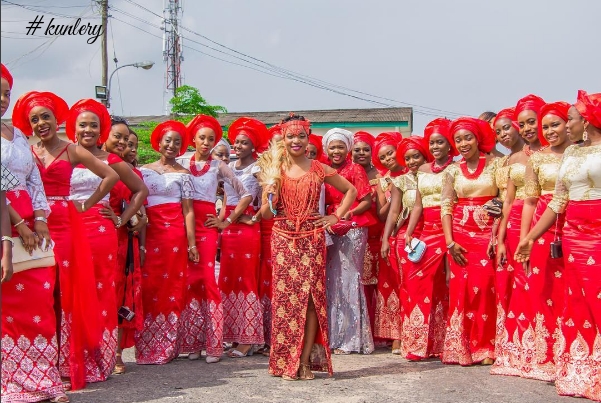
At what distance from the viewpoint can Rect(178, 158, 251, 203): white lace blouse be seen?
6.80m

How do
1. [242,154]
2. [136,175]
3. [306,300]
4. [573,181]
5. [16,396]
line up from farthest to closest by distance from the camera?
1. [242,154]
2. [136,175]
3. [306,300]
4. [573,181]
5. [16,396]

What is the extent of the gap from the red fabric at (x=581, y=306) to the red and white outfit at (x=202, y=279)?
3.17m

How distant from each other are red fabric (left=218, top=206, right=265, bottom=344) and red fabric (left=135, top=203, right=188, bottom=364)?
0.62 metres

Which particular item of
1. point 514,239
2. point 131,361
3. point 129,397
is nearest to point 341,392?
point 129,397

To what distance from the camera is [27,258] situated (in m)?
4.63

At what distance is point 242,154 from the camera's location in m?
7.32

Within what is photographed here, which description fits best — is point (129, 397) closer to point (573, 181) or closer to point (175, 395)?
point (175, 395)

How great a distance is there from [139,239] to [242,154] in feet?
4.74

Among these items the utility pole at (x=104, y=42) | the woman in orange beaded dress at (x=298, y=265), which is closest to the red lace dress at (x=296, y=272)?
the woman in orange beaded dress at (x=298, y=265)

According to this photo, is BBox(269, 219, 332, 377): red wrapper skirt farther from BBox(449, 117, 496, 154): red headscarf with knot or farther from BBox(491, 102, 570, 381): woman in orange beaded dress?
BBox(449, 117, 496, 154): red headscarf with knot

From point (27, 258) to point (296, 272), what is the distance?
206cm

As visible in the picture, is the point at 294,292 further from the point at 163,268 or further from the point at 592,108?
the point at 592,108

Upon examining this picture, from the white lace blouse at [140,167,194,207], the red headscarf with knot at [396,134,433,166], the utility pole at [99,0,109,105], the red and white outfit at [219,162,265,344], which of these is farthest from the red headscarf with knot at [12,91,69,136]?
the utility pole at [99,0,109,105]

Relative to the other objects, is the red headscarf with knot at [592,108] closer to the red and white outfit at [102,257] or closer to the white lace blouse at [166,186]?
the white lace blouse at [166,186]
